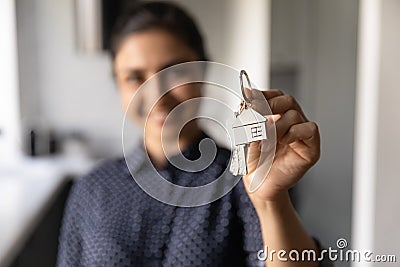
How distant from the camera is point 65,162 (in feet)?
1.49

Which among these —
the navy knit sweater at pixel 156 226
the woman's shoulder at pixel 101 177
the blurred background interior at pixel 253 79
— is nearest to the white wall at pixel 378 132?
the blurred background interior at pixel 253 79

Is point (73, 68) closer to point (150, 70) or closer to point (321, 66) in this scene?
point (150, 70)

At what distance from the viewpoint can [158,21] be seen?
1.38 ft

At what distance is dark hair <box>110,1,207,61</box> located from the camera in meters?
0.42

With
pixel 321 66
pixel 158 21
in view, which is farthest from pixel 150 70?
pixel 321 66

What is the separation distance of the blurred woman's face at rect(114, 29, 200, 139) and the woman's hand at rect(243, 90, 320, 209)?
0.25 ft

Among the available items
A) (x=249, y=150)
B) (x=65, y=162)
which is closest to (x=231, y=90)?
(x=249, y=150)

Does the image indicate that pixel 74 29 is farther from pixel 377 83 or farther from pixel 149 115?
pixel 377 83

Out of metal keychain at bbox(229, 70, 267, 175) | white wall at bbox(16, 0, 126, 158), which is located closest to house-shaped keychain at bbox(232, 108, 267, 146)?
metal keychain at bbox(229, 70, 267, 175)

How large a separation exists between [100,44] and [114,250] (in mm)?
183

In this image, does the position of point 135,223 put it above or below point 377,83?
below

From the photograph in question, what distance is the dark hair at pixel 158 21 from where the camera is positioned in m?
0.42

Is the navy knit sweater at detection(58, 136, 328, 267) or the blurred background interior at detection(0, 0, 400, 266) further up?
the blurred background interior at detection(0, 0, 400, 266)

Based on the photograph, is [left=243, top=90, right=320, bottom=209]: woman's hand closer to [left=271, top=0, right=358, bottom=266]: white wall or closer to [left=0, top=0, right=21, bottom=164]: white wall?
[left=271, top=0, right=358, bottom=266]: white wall
